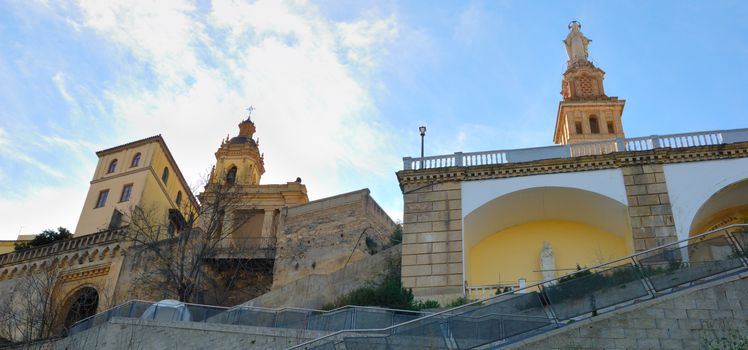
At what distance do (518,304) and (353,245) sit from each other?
1487cm

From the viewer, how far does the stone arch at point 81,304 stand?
29.2 metres

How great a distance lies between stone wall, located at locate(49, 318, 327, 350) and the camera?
16570 millimetres

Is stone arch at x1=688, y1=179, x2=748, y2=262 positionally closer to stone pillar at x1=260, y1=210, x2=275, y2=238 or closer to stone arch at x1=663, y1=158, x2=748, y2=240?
stone arch at x1=663, y1=158, x2=748, y2=240

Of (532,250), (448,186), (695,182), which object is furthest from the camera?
(532,250)

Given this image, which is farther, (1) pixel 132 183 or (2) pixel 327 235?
(1) pixel 132 183

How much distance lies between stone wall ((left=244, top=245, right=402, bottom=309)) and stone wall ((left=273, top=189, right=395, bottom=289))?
4.14 metres

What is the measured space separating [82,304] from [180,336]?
46.3 feet

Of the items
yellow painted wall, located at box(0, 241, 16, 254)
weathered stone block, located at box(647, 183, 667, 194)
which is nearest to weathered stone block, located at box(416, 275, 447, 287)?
weathered stone block, located at box(647, 183, 667, 194)

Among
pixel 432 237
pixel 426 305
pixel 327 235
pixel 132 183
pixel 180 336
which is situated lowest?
pixel 180 336

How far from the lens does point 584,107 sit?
42500mm

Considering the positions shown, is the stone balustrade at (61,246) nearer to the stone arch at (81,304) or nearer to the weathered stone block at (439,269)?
the stone arch at (81,304)

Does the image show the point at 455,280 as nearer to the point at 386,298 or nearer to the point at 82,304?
the point at 386,298

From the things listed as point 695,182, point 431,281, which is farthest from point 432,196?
point 695,182

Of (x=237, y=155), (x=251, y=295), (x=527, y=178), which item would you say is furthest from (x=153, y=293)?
(x=237, y=155)
